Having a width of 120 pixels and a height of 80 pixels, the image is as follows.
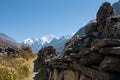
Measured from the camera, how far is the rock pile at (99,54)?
428 inches

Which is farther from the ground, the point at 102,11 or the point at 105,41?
the point at 102,11

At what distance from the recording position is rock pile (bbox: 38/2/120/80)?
10.9 meters

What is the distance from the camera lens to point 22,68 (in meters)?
31.2

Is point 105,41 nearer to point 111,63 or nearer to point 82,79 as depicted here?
point 111,63

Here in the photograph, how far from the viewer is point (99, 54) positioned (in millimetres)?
11773

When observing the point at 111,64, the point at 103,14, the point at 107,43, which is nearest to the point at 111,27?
the point at 103,14

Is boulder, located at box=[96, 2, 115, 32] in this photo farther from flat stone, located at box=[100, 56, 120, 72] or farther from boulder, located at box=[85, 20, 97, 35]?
flat stone, located at box=[100, 56, 120, 72]

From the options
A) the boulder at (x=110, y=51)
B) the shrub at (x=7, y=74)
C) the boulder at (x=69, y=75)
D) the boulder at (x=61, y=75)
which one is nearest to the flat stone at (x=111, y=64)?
the boulder at (x=110, y=51)

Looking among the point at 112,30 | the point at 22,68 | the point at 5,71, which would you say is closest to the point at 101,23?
the point at 112,30

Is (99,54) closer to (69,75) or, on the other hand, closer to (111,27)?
(111,27)

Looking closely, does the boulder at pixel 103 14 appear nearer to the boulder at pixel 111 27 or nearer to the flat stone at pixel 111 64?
the boulder at pixel 111 27

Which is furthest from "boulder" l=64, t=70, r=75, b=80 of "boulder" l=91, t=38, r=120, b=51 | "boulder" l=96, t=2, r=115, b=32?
"boulder" l=91, t=38, r=120, b=51

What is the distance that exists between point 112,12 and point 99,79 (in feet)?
12.6

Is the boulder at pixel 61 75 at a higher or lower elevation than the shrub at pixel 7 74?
lower
